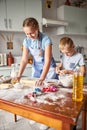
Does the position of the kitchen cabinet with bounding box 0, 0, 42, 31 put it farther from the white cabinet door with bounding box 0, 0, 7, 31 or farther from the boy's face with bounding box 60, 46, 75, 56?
the boy's face with bounding box 60, 46, 75, 56

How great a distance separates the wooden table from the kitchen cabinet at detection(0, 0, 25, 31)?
2.08m

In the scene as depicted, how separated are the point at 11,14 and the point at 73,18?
1.29 m

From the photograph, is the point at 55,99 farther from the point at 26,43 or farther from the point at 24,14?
the point at 24,14

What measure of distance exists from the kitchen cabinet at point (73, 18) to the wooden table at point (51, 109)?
250 centimetres

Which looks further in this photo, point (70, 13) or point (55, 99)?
point (70, 13)

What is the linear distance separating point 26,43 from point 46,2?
2067mm

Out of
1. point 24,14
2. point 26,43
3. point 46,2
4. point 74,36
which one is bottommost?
point 26,43

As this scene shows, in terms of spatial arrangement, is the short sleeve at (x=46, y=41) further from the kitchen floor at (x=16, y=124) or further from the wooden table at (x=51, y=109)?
the kitchen floor at (x=16, y=124)

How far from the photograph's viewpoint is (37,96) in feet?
3.53

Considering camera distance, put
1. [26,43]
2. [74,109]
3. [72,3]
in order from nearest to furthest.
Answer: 1. [74,109]
2. [26,43]
3. [72,3]

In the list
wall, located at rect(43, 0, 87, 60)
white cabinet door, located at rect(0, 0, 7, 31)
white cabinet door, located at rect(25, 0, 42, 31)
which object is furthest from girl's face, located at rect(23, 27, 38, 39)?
wall, located at rect(43, 0, 87, 60)

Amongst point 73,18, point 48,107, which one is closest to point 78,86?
point 48,107

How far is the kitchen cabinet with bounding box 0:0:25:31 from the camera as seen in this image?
2838mm

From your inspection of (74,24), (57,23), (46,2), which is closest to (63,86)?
(57,23)
